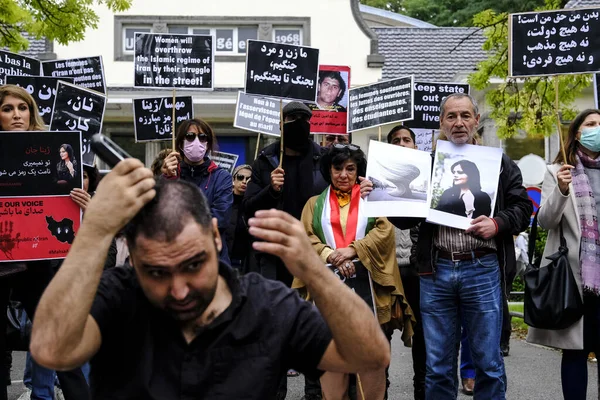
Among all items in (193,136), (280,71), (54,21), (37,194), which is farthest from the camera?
(54,21)

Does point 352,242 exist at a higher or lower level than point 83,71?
lower

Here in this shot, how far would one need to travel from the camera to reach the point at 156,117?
9227 millimetres

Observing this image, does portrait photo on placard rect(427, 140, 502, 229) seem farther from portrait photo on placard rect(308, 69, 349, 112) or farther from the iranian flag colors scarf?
portrait photo on placard rect(308, 69, 349, 112)

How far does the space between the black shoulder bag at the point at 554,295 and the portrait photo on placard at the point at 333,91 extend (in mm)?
4112

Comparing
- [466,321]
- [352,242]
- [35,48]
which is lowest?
[466,321]

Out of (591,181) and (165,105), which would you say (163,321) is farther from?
(165,105)

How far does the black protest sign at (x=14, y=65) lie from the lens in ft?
26.4

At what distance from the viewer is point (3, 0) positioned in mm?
10688

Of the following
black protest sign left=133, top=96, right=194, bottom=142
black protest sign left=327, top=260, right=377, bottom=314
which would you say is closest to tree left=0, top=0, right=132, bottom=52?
black protest sign left=133, top=96, right=194, bottom=142

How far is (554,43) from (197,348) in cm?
521

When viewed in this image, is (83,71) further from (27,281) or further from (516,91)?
(516,91)

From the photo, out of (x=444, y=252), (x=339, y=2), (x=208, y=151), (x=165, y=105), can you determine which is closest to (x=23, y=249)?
(x=208, y=151)

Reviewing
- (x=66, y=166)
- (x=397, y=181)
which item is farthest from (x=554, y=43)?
(x=66, y=166)

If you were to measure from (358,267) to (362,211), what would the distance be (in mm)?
386
